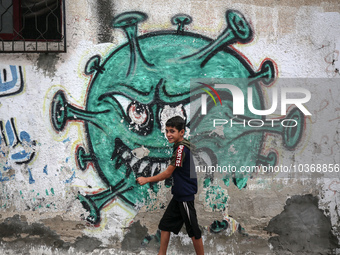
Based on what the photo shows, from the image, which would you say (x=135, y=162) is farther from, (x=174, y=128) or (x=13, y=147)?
(x=13, y=147)

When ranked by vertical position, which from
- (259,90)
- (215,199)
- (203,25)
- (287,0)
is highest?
(287,0)

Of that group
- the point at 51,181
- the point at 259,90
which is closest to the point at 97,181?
the point at 51,181

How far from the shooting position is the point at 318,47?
4.54 metres

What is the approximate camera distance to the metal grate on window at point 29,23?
460 cm

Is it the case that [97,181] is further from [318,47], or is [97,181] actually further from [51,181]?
[318,47]

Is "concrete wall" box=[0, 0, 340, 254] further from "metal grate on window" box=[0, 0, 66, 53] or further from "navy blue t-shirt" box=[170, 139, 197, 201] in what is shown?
"navy blue t-shirt" box=[170, 139, 197, 201]

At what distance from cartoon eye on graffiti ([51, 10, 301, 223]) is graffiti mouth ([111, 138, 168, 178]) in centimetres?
1

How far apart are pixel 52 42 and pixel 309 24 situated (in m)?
2.80

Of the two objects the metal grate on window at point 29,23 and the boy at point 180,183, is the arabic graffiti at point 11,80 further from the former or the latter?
the boy at point 180,183

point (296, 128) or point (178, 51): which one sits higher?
point (178, 51)

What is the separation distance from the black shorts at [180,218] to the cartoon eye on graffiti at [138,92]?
597 mm

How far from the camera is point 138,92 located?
14.8 ft

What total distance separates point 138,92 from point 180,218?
55.9 inches

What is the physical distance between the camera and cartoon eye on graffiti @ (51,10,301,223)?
4.51 meters
